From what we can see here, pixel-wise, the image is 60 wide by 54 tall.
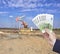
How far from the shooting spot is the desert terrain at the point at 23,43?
1.62 m

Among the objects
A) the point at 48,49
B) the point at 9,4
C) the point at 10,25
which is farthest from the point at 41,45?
the point at 9,4

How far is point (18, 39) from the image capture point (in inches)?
65.4

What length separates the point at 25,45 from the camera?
1644mm

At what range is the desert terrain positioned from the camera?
162 centimetres

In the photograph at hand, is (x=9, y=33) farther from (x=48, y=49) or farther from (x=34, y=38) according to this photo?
(x=48, y=49)

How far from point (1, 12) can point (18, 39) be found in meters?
0.28

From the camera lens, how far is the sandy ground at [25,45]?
162 cm

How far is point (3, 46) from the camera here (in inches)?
64.9

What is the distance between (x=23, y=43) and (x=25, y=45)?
25 mm

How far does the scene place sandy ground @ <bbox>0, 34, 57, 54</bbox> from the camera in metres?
1.62

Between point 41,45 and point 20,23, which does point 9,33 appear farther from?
point 41,45

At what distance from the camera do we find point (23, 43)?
5.41 feet

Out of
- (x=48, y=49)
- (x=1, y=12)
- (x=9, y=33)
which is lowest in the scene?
(x=48, y=49)

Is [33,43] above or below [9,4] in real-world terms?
below
